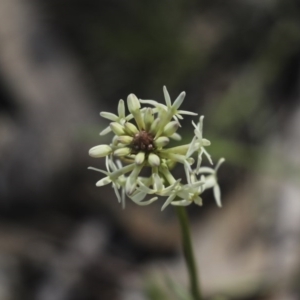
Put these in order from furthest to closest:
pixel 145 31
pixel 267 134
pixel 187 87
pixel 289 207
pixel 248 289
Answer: pixel 145 31, pixel 187 87, pixel 267 134, pixel 289 207, pixel 248 289

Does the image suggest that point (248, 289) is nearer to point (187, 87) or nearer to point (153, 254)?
point (153, 254)

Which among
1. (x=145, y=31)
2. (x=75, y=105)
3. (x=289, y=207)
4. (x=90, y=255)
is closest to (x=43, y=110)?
(x=75, y=105)

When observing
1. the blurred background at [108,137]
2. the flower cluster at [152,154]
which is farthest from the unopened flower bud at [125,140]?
the blurred background at [108,137]

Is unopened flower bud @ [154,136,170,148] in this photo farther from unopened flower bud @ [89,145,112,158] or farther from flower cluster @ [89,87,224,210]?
unopened flower bud @ [89,145,112,158]

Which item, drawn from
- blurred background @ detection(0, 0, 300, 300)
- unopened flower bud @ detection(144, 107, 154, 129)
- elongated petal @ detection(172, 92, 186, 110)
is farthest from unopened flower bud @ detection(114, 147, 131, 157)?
blurred background @ detection(0, 0, 300, 300)

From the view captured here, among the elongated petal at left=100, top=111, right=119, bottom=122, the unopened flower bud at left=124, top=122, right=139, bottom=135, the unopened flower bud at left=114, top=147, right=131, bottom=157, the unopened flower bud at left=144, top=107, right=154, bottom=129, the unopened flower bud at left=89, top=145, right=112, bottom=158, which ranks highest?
the elongated petal at left=100, top=111, right=119, bottom=122
